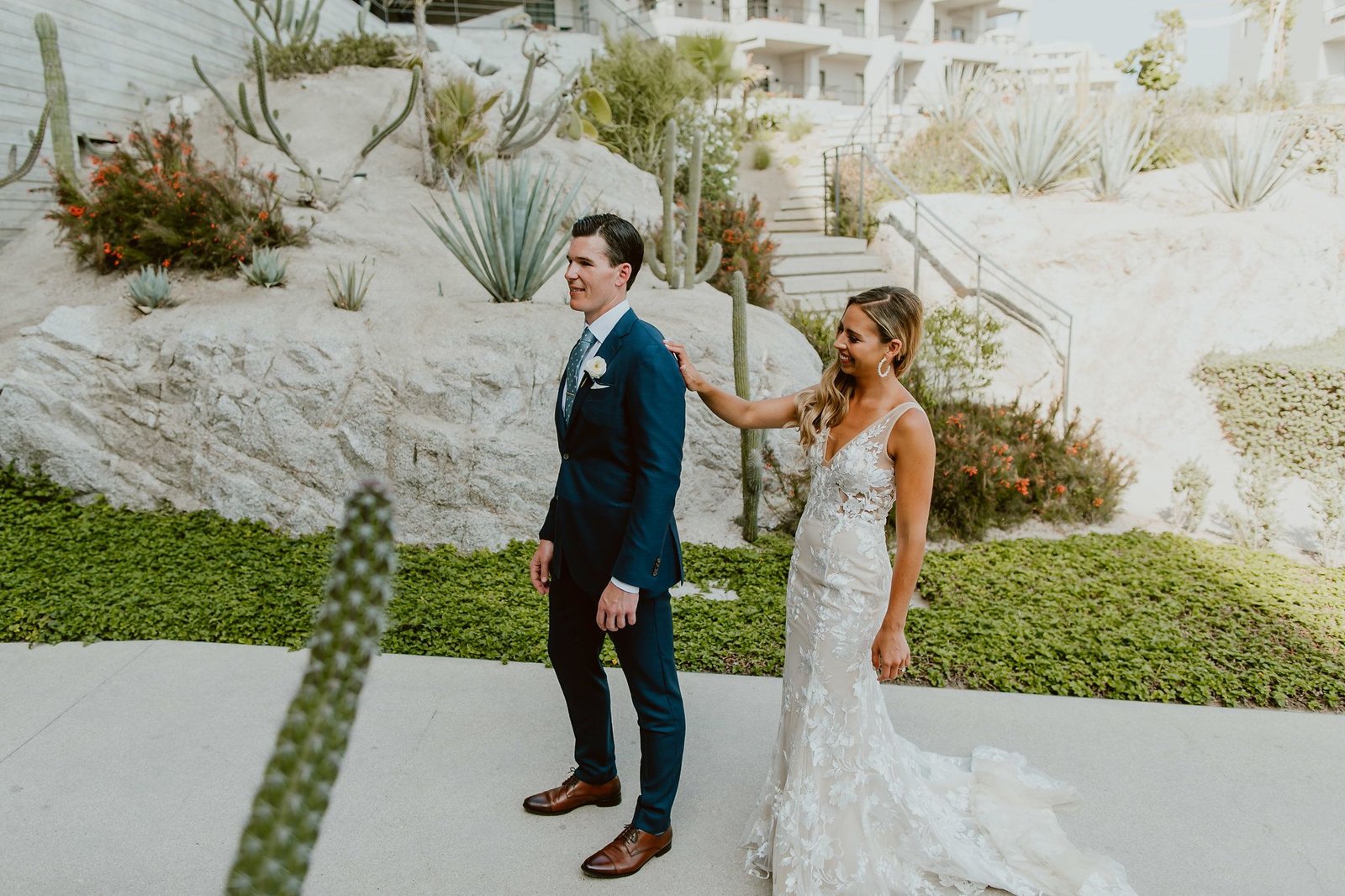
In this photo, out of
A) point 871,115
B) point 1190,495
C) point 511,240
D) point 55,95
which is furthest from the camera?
point 871,115

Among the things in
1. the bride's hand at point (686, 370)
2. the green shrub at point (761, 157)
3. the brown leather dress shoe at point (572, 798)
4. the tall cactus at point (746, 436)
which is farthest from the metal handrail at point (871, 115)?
the brown leather dress shoe at point (572, 798)

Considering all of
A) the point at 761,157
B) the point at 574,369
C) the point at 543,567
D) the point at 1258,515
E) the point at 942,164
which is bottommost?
the point at 1258,515

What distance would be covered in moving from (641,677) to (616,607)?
0.34 m

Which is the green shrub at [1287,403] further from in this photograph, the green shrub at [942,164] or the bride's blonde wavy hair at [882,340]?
the bride's blonde wavy hair at [882,340]

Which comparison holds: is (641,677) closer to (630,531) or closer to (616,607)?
(616,607)

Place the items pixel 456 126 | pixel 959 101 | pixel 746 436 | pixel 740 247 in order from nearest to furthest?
1. pixel 746 436
2. pixel 456 126
3. pixel 740 247
4. pixel 959 101

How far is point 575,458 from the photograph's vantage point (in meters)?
2.97

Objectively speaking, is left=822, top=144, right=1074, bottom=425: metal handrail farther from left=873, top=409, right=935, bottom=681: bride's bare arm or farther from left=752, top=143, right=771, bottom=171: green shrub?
left=873, top=409, right=935, bottom=681: bride's bare arm

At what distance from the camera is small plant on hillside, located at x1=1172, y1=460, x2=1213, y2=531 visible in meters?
6.64

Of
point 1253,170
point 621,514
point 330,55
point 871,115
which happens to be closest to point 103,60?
point 330,55

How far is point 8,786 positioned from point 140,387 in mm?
3747

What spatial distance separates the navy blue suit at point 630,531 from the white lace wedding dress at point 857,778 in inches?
17.1

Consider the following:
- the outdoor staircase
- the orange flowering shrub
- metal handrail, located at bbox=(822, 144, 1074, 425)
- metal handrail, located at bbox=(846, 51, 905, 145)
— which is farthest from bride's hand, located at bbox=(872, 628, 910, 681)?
metal handrail, located at bbox=(846, 51, 905, 145)

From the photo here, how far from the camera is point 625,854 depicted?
297cm
